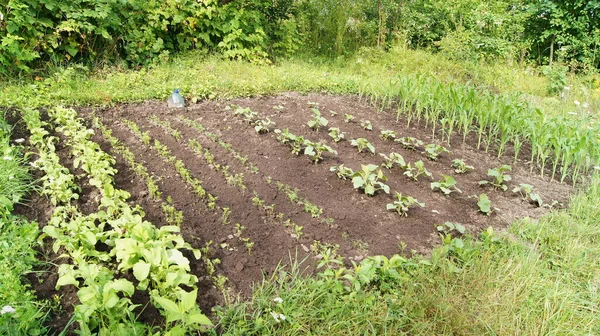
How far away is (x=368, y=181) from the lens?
3756mm

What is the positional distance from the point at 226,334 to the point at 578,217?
2.94 m

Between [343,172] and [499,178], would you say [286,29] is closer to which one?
[343,172]

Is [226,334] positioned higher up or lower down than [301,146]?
lower down

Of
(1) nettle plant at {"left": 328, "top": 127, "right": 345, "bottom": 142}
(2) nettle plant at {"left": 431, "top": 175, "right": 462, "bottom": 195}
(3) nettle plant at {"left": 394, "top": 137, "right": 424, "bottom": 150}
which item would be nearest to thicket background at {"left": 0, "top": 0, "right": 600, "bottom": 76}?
(1) nettle plant at {"left": 328, "top": 127, "right": 345, "bottom": 142}

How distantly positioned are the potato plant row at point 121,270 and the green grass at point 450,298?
33 cm

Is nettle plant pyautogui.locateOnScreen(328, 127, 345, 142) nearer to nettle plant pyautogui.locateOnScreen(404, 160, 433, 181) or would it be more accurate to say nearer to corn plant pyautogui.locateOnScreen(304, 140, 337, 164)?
corn plant pyautogui.locateOnScreen(304, 140, 337, 164)

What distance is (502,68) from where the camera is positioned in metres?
8.23

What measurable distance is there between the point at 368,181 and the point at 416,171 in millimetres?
617

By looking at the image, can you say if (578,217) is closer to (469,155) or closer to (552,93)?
(469,155)

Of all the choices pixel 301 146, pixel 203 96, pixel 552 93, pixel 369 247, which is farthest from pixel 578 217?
pixel 552 93

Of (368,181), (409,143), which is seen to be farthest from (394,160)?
(409,143)

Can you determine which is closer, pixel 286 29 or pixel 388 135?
pixel 388 135

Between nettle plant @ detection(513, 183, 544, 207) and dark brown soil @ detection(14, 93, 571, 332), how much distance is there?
0.23 feet

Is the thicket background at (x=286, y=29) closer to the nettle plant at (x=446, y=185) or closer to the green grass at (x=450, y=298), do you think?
the nettle plant at (x=446, y=185)
